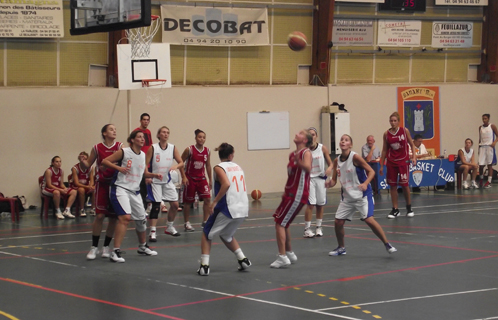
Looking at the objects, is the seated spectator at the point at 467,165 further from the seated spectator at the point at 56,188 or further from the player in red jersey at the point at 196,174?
the seated spectator at the point at 56,188

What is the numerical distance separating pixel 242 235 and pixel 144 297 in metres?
5.27

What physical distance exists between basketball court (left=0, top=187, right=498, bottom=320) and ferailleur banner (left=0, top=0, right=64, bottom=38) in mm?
6822

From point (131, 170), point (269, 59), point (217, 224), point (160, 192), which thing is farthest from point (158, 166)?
point (269, 59)

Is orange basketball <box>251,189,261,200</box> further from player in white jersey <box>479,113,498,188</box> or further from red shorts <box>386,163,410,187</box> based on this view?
player in white jersey <box>479,113,498,188</box>

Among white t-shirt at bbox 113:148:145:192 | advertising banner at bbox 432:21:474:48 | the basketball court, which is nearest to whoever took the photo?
the basketball court

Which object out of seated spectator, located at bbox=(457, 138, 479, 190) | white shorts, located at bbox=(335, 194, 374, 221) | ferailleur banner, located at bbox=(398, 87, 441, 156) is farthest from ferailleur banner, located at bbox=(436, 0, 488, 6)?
white shorts, located at bbox=(335, 194, 374, 221)

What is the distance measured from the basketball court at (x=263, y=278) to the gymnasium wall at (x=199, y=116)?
5.21m

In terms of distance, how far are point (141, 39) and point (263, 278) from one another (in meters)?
11.7

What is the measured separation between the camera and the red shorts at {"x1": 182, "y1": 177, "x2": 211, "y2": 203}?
44.2 ft

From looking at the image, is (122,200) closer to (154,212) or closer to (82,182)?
(154,212)

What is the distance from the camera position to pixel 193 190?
1350cm

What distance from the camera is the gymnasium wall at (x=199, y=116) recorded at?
18797 millimetres


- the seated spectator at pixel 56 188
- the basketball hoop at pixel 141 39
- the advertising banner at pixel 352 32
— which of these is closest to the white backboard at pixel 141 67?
the basketball hoop at pixel 141 39

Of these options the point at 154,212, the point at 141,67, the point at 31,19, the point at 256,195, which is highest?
the point at 31,19
